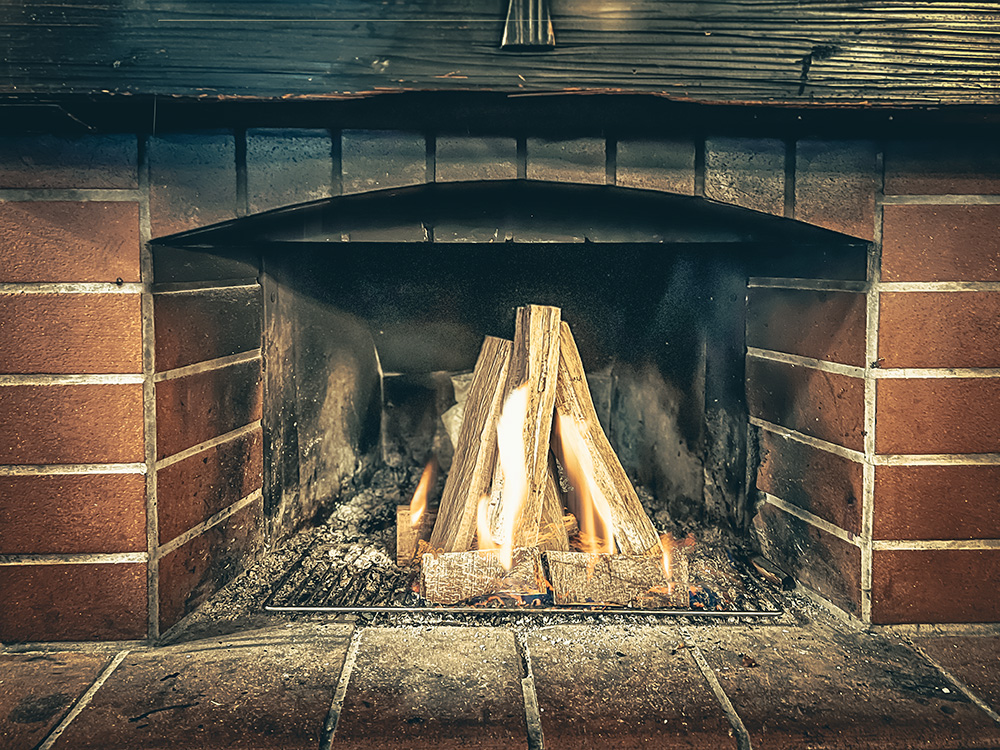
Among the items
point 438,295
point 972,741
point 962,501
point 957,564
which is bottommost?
point 972,741

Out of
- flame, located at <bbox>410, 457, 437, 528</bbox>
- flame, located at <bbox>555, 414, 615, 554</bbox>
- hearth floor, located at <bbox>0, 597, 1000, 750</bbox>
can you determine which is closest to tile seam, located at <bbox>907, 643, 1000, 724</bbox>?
hearth floor, located at <bbox>0, 597, 1000, 750</bbox>

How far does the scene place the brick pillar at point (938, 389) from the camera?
190 cm

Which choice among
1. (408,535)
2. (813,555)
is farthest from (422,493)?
(813,555)

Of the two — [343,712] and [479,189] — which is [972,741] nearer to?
[343,712]

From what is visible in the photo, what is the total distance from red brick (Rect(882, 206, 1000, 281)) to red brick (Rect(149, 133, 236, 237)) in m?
1.73

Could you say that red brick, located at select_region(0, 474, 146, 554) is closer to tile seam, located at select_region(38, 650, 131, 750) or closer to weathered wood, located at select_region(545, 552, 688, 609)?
tile seam, located at select_region(38, 650, 131, 750)

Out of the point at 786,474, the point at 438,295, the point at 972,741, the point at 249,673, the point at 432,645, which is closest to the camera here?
the point at 972,741

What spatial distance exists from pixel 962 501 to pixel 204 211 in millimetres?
2180

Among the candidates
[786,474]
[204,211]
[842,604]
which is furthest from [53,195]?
[842,604]

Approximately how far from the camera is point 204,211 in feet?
6.01

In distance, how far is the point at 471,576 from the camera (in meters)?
2.04

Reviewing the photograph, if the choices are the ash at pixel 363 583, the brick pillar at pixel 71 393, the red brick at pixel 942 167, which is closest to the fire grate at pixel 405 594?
the ash at pixel 363 583

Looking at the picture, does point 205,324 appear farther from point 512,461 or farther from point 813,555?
point 813,555

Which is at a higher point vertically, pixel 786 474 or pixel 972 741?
pixel 786 474
